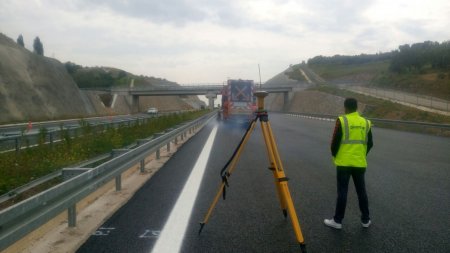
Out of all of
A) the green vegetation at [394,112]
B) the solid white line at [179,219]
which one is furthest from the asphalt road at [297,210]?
the green vegetation at [394,112]

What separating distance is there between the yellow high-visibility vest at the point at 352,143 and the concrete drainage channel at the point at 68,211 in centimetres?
325

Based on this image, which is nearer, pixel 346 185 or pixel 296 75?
pixel 346 185

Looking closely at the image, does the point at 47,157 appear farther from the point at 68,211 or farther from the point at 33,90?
the point at 33,90

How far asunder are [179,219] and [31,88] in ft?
173

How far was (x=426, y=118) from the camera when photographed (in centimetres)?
4034

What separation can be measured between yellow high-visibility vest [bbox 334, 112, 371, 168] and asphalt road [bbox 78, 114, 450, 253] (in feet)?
2.68

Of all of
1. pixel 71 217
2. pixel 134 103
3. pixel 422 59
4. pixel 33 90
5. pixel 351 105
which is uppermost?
pixel 422 59

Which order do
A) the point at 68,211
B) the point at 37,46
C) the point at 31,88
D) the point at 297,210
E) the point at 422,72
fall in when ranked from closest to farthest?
the point at 68,211, the point at 297,210, the point at 31,88, the point at 422,72, the point at 37,46

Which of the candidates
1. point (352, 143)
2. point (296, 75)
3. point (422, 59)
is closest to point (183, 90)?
point (422, 59)

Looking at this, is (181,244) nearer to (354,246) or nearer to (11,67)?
(354,246)

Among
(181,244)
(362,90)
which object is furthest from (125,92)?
(181,244)

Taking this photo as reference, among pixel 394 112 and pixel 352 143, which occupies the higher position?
pixel 352 143

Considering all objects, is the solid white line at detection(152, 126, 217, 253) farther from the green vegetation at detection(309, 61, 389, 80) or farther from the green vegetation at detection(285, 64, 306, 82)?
the green vegetation at detection(285, 64, 306, 82)

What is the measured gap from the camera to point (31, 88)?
5384 cm
